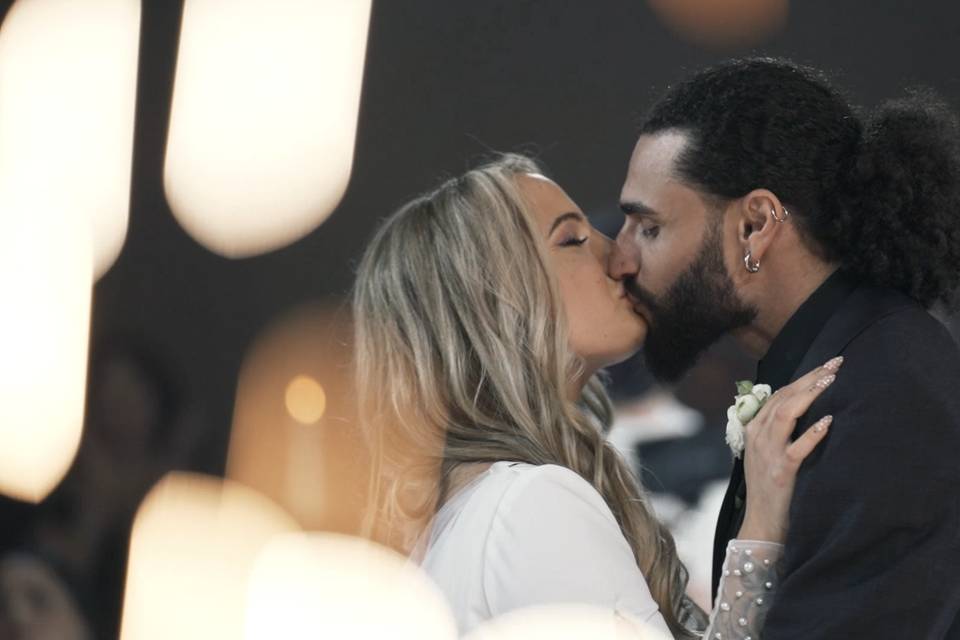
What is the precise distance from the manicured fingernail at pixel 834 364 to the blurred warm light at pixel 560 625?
0.46m

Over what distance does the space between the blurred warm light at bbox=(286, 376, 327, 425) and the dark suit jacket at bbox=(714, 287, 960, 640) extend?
7.19 ft

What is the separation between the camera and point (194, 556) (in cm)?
388

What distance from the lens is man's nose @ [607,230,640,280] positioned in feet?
7.79

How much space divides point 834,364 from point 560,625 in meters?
0.53

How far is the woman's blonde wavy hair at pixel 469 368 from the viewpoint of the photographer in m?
2.18

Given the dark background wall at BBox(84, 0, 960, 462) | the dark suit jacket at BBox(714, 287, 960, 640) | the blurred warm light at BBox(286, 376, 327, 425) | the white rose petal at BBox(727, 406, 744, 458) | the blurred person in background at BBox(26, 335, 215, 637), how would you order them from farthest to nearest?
the blurred warm light at BBox(286, 376, 327, 425) → the blurred person in background at BBox(26, 335, 215, 637) → the dark background wall at BBox(84, 0, 960, 462) → the white rose petal at BBox(727, 406, 744, 458) → the dark suit jacket at BBox(714, 287, 960, 640)

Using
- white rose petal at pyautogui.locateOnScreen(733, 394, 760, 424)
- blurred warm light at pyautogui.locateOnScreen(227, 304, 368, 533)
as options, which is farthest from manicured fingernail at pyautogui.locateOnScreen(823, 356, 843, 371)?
blurred warm light at pyautogui.locateOnScreen(227, 304, 368, 533)

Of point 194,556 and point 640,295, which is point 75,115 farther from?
point 640,295

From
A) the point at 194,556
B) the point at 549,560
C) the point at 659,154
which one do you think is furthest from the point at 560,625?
the point at 194,556

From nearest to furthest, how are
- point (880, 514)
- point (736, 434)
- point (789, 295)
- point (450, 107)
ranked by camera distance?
point (880, 514) → point (736, 434) → point (789, 295) → point (450, 107)

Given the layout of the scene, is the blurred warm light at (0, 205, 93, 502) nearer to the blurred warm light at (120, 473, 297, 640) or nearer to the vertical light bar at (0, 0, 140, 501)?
the vertical light bar at (0, 0, 140, 501)

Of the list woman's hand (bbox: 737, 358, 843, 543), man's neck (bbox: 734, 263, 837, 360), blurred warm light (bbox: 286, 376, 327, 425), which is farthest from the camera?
blurred warm light (bbox: 286, 376, 327, 425)

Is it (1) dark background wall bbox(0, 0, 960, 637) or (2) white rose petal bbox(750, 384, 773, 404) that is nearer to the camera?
(2) white rose petal bbox(750, 384, 773, 404)

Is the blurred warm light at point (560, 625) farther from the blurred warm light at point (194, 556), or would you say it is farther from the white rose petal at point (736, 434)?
the blurred warm light at point (194, 556)
